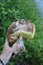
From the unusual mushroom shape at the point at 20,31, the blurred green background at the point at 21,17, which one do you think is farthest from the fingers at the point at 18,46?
the blurred green background at the point at 21,17

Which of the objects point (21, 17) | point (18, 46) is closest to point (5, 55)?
point (18, 46)

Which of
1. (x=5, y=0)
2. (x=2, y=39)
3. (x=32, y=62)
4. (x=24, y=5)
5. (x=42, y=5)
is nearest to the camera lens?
(x=2, y=39)

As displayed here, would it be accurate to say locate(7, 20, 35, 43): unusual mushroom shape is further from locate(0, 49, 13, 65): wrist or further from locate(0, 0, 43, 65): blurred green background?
locate(0, 0, 43, 65): blurred green background

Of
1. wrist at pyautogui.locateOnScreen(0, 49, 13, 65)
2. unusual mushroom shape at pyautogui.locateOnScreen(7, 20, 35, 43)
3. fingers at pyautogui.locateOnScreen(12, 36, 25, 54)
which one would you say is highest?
unusual mushroom shape at pyautogui.locateOnScreen(7, 20, 35, 43)

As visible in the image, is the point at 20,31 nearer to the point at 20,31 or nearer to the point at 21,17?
the point at 20,31

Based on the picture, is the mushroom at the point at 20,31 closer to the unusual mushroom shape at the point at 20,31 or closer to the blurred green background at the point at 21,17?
the unusual mushroom shape at the point at 20,31

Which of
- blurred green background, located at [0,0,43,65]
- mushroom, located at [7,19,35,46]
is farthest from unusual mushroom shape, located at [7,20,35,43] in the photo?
blurred green background, located at [0,0,43,65]

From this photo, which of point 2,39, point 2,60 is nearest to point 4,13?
point 2,39

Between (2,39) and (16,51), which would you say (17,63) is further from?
(16,51)
